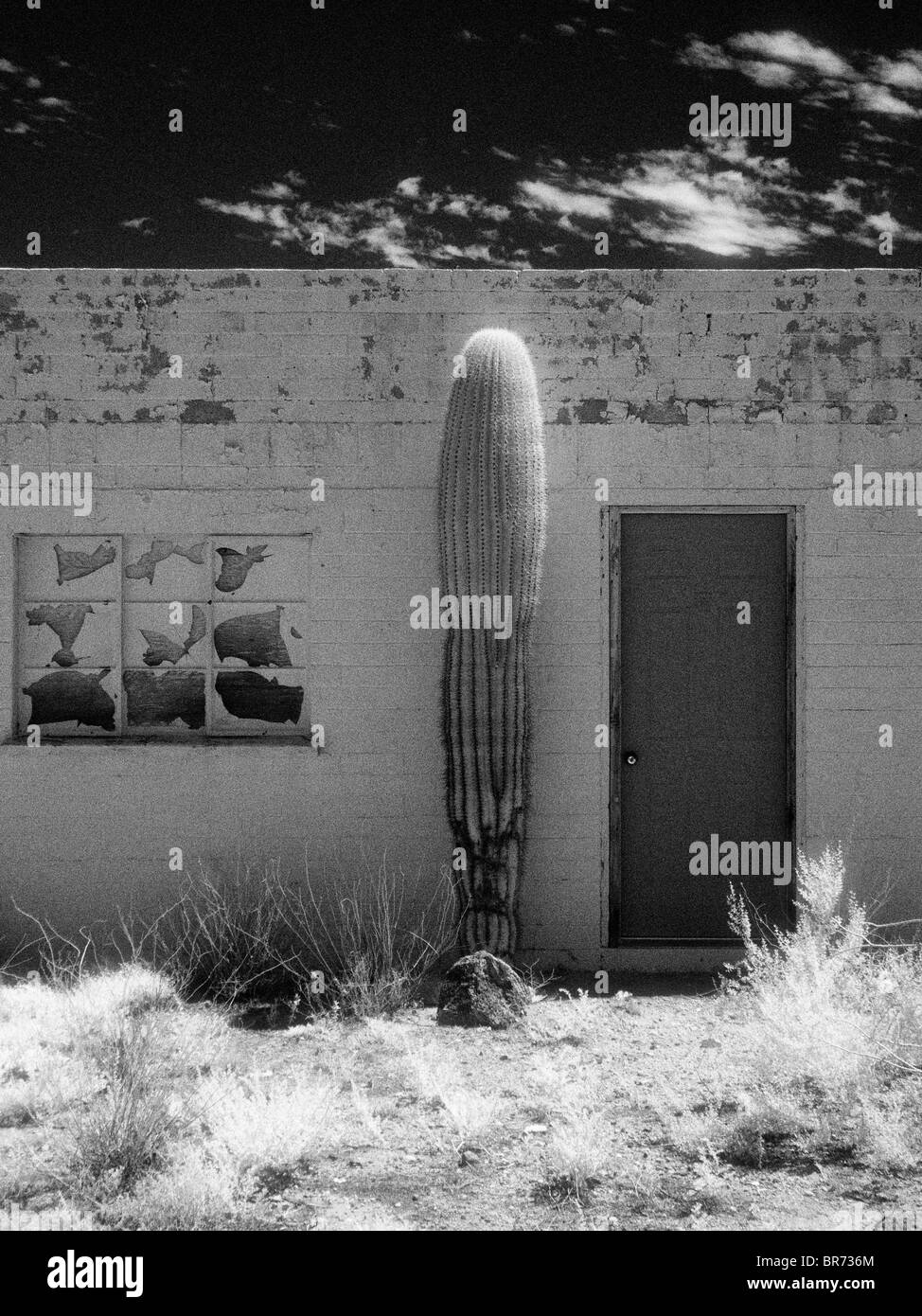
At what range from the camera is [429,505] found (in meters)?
7.12

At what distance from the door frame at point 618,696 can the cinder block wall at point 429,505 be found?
0.05 metres

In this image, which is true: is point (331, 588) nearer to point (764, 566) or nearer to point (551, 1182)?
point (764, 566)

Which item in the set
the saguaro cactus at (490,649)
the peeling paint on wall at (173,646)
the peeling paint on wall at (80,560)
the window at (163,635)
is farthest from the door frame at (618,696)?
the peeling paint on wall at (80,560)

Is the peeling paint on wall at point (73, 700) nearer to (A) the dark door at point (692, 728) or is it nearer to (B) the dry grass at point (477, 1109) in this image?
(B) the dry grass at point (477, 1109)

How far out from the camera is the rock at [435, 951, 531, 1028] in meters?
6.12

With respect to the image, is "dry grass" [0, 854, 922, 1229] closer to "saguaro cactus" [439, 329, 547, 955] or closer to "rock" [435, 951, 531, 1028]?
"rock" [435, 951, 531, 1028]

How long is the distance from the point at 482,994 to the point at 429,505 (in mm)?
2751

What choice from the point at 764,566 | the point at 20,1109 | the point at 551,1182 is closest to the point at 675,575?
the point at 764,566

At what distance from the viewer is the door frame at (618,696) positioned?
23.1 feet

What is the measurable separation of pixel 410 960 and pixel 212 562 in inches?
101

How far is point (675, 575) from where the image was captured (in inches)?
279

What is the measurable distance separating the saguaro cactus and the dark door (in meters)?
0.85

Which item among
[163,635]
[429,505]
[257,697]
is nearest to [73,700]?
[163,635]
